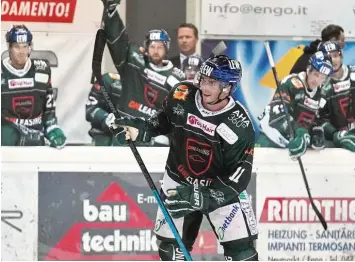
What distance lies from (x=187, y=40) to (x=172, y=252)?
47.2 inches

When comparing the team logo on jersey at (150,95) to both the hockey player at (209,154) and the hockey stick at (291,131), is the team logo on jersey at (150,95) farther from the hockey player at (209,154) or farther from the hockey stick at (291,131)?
the hockey player at (209,154)

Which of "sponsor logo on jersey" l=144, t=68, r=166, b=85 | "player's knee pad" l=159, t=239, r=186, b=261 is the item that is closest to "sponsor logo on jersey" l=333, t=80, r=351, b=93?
"sponsor logo on jersey" l=144, t=68, r=166, b=85

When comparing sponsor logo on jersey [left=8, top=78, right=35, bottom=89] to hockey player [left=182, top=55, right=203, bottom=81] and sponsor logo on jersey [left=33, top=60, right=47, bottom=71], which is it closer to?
sponsor logo on jersey [left=33, top=60, right=47, bottom=71]

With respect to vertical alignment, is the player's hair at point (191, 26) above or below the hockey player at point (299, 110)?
above

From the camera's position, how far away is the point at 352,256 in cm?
491

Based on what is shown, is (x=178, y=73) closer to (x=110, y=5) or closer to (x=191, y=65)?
(x=191, y=65)

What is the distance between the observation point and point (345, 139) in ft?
A: 16.0

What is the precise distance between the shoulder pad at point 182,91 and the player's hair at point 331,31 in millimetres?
1099

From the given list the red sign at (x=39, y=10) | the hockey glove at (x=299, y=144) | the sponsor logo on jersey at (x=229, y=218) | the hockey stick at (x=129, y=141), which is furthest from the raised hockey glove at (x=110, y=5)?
the sponsor logo on jersey at (x=229, y=218)

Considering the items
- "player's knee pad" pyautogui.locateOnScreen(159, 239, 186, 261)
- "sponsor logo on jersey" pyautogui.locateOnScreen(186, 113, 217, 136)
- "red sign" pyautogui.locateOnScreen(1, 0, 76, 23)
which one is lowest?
"player's knee pad" pyautogui.locateOnScreen(159, 239, 186, 261)

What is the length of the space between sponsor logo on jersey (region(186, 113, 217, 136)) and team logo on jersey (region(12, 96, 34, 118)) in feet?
3.70

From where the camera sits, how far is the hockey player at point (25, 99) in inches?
188

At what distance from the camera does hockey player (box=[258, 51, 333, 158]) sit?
4.88m

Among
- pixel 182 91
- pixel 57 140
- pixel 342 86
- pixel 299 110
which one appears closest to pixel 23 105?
pixel 57 140
